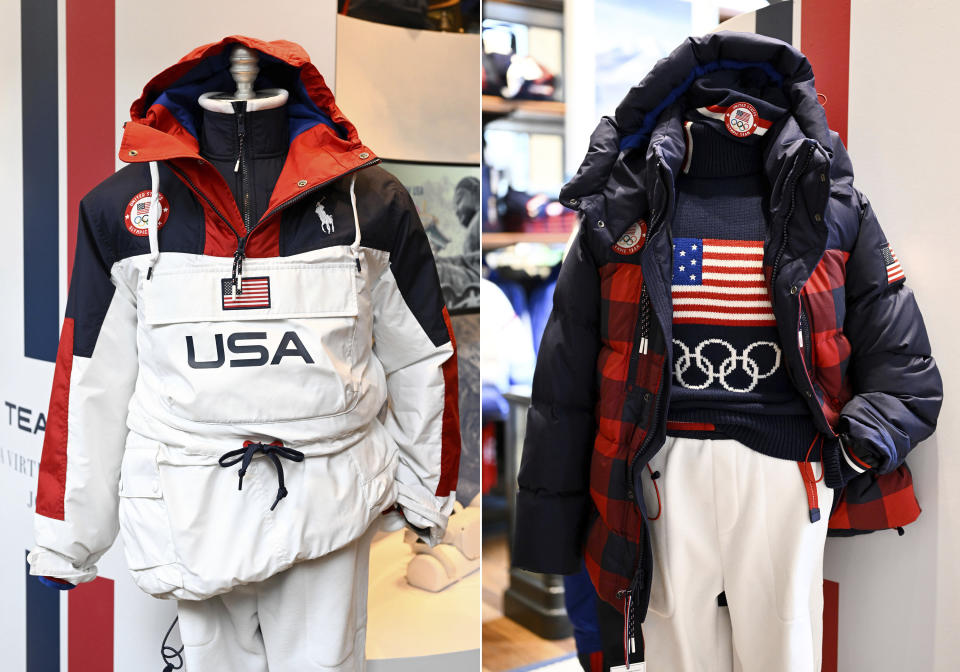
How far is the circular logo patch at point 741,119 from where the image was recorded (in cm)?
130

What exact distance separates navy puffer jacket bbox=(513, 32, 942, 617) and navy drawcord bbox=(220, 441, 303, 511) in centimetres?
47

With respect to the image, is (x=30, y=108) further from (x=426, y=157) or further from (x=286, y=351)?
(x=286, y=351)

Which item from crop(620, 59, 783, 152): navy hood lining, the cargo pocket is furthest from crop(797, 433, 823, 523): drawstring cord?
the cargo pocket

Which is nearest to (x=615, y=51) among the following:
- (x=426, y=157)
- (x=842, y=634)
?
(x=426, y=157)

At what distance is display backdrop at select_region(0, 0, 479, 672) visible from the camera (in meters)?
1.75

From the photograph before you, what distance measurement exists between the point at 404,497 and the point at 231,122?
72cm

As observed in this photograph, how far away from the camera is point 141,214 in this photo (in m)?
1.30

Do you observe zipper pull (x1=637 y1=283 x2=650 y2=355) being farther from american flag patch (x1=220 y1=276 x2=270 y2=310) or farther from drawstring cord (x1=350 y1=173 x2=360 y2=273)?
american flag patch (x1=220 y1=276 x2=270 y2=310)

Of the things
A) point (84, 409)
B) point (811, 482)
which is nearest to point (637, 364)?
point (811, 482)

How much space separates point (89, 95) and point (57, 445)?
836 millimetres

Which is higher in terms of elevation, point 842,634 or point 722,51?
point 722,51

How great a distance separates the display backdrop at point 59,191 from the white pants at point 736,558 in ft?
2.77

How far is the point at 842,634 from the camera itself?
154 cm

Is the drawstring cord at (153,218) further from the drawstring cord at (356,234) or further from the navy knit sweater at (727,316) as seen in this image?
the navy knit sweater at (727,316)
